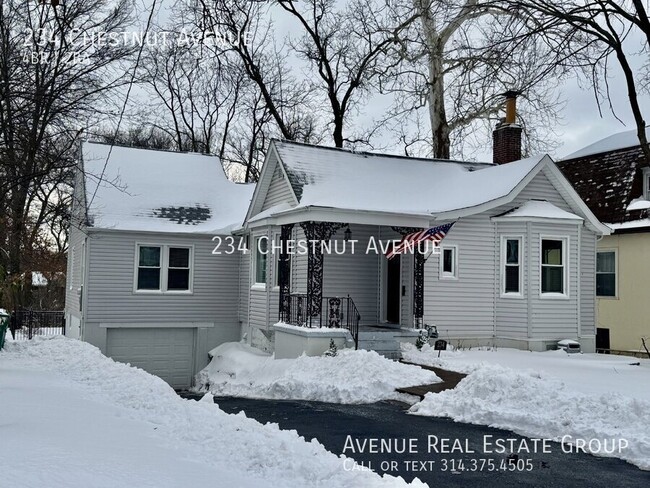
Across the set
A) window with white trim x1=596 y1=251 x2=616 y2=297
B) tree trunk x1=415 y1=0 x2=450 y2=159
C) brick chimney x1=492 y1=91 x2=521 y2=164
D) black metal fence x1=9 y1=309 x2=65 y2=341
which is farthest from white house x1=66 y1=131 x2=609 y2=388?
tree trunk x1=415 y1=0 x2=450 y2=159

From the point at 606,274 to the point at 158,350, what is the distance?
51.3 ft

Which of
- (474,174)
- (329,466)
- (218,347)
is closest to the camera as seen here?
(329,466)

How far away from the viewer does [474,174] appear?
19922 millimetres

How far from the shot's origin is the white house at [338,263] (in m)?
16.8

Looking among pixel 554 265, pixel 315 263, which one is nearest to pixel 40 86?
pixel 315 263

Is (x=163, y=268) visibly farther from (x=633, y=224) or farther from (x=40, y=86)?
(x=633, y=224)

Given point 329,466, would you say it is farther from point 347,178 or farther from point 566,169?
point 566,169

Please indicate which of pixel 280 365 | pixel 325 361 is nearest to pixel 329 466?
pixel 325 361

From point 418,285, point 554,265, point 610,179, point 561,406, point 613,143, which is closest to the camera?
point 561,406

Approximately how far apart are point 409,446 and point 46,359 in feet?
31.6

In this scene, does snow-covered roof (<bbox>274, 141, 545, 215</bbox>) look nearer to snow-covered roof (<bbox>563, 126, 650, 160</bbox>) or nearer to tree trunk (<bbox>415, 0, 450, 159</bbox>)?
snow-covered roof (<bbox>563, 126, 650, 160</bbox>)

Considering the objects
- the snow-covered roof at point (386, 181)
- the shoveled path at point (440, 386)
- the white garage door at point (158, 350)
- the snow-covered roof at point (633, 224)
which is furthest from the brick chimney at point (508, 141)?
the white garage door at point (158, 350)

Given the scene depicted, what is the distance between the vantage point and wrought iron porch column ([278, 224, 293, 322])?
1708 centimetres

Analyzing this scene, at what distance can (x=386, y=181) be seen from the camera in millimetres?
18750
